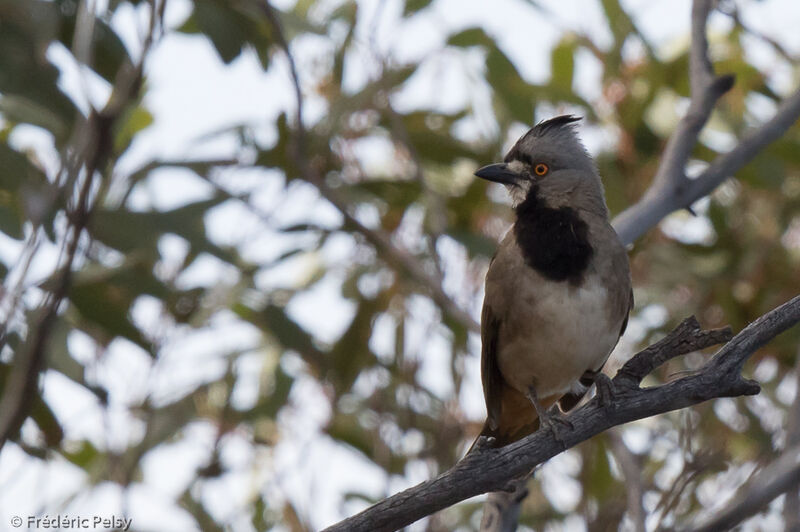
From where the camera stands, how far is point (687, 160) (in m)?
4.56

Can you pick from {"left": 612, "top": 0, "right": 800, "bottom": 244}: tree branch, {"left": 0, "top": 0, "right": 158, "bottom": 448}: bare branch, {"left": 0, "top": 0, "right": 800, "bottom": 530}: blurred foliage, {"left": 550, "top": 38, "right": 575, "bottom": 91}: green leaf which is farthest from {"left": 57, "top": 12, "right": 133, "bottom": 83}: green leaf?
{"left": 0, "top": 0, "right": 158, "bottom": 448}: bare branch

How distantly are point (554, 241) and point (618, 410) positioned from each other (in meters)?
1.27

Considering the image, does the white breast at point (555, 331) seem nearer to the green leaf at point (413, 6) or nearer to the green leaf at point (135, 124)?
the green leaf at point (413, 6)

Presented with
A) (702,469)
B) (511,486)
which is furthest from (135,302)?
(702,469)

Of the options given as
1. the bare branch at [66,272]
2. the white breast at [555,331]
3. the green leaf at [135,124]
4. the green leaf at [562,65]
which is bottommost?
the bare branch at [66,272]

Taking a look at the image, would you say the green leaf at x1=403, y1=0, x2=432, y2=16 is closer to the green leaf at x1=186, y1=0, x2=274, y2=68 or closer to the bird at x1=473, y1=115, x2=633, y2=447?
the green leaf at x1=186, y1=0, x2=274, y2=68

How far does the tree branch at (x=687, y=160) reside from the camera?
14.6 ft

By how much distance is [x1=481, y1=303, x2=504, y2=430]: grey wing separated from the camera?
4.39m

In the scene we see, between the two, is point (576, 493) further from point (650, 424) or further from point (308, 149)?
point (308, 149)

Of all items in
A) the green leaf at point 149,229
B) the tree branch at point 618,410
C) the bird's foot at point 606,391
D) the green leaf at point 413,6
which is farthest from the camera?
the green leaf at point 413,6

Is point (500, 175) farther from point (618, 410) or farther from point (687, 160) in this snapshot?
point (618, 410)

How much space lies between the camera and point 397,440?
5781mm

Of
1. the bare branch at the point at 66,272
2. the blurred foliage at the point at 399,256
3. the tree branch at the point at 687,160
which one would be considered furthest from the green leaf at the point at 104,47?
the bare branch at the point at 66,272

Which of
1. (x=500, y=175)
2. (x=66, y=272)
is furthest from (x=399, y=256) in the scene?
(x=66, y=272)
